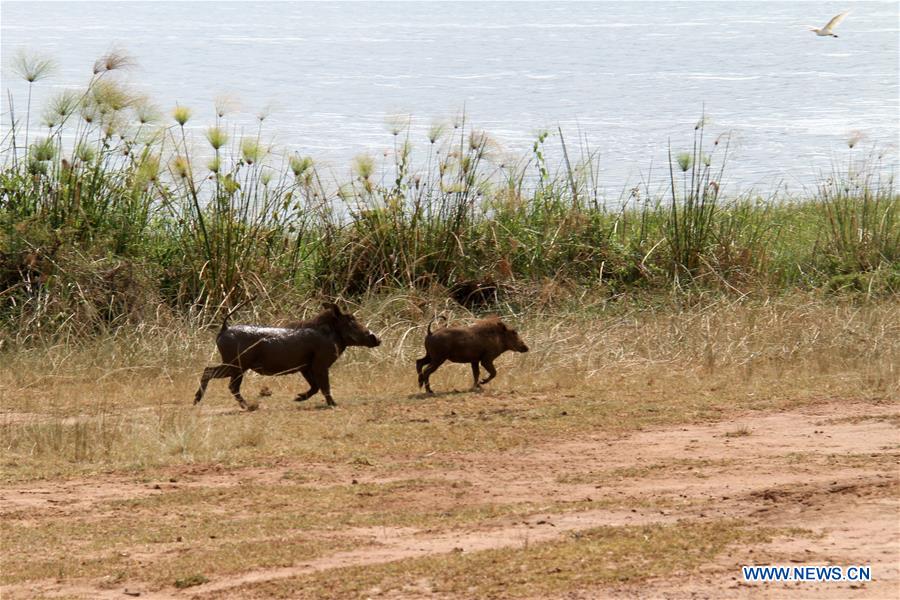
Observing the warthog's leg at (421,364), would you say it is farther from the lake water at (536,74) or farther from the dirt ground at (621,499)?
the lake water at (536,74)

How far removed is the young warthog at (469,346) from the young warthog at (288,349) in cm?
49

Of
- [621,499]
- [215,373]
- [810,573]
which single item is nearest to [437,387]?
[215,373]

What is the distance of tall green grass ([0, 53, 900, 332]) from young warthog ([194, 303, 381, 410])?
255 centimetres

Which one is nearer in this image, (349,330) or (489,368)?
(349,330)

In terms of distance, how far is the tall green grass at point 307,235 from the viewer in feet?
40.5

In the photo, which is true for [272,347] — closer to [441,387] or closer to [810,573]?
[441,387]

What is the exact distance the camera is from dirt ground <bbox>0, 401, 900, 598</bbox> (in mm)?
5715

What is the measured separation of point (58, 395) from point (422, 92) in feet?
65.5

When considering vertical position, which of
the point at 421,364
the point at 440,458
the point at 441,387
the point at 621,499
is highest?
the point at 621,499

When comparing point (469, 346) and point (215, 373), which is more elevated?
point (469, 346)

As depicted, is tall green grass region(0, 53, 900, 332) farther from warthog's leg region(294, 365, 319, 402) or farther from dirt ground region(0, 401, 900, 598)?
dirt ground region(0, 401, 900, 598)

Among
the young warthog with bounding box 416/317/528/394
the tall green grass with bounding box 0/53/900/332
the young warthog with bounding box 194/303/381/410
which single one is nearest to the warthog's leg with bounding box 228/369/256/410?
the young warthog with bounding box 194/303/381/410

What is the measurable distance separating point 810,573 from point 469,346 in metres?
4.52

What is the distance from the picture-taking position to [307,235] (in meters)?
13.7
